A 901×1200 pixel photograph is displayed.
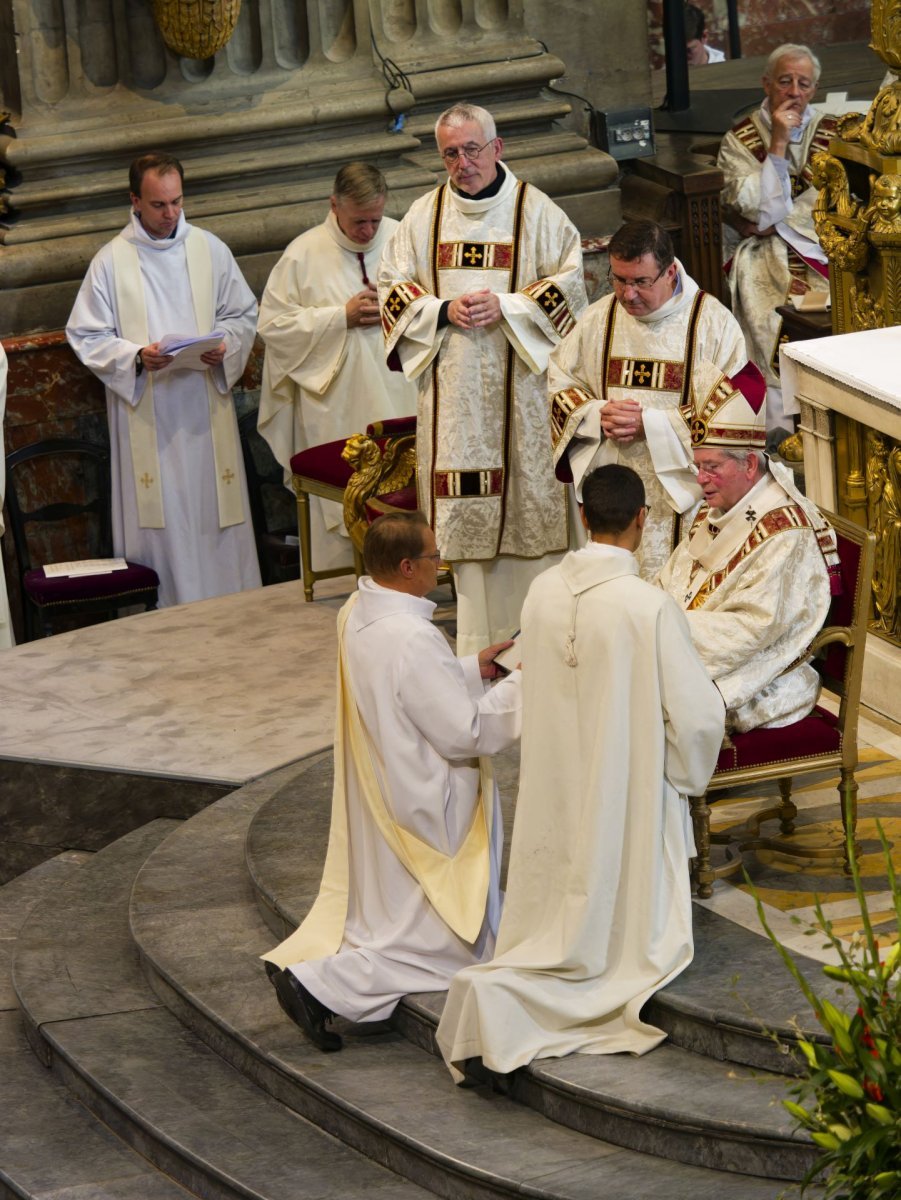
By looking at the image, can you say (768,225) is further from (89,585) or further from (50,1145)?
(50,1145)

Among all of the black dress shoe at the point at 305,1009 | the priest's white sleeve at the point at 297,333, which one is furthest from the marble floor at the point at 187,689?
the black dress shoe at the point at 305,1009

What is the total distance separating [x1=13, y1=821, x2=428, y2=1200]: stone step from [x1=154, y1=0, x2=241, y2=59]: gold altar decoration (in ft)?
12.3

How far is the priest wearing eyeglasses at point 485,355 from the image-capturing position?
7070 mm

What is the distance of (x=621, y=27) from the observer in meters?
9.98

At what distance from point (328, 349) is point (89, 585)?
4.27ft

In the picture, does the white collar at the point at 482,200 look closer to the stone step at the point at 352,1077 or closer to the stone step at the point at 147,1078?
the stone step at the point at 352,1077

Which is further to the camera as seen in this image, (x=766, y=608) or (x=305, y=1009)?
(x=766, y=608)

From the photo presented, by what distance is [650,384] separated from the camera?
6410mm

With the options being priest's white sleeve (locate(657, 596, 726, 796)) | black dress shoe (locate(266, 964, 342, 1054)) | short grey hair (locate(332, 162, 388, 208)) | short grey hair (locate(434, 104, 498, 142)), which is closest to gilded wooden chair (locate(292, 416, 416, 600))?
short grey hair (locate(332, 162, 388, 208))

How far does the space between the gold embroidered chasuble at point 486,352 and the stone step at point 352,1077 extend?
156cm

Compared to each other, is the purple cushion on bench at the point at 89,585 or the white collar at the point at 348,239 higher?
the white collar at the point at 348,239

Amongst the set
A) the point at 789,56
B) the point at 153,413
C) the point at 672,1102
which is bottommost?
the point at 672,1102

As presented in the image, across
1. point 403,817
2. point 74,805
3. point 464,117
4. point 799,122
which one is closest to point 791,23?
point 799,122

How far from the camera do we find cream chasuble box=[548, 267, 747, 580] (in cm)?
629
